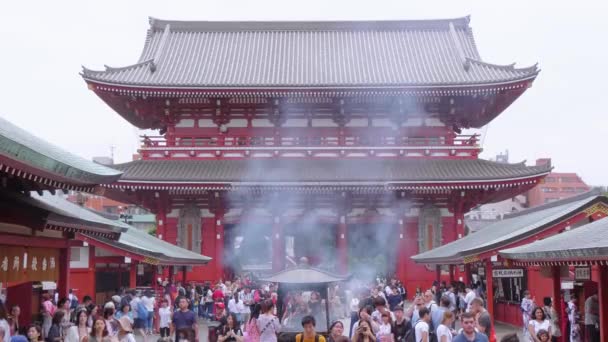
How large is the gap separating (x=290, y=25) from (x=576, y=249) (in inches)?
1177

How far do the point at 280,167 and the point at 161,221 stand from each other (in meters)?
5.75

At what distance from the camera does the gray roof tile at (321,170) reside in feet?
96.1

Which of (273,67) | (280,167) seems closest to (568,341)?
(280,167)

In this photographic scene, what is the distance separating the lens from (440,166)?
101 feet

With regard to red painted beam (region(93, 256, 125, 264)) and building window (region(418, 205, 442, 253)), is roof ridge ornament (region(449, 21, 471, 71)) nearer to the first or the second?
building window (region(418, 205, 442, 253))

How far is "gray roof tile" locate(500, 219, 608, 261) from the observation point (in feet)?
36.6

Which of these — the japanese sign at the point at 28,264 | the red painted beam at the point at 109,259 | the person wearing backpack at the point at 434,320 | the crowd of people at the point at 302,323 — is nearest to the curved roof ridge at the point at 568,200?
the crowd of people at the point at 302,323

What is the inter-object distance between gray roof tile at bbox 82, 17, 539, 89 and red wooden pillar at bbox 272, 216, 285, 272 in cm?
614

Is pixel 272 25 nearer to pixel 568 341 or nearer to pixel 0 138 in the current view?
pixel 568 341

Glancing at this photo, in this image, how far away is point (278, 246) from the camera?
3086 centimetres

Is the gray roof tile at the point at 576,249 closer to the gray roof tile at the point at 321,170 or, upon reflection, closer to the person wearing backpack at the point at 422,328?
the person wearing backpack at the point at 422,328

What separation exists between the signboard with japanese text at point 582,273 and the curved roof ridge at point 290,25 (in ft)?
80.3

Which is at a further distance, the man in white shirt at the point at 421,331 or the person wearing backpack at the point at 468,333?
the man in white shirt at the point at 421,331

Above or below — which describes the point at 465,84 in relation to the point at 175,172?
above
